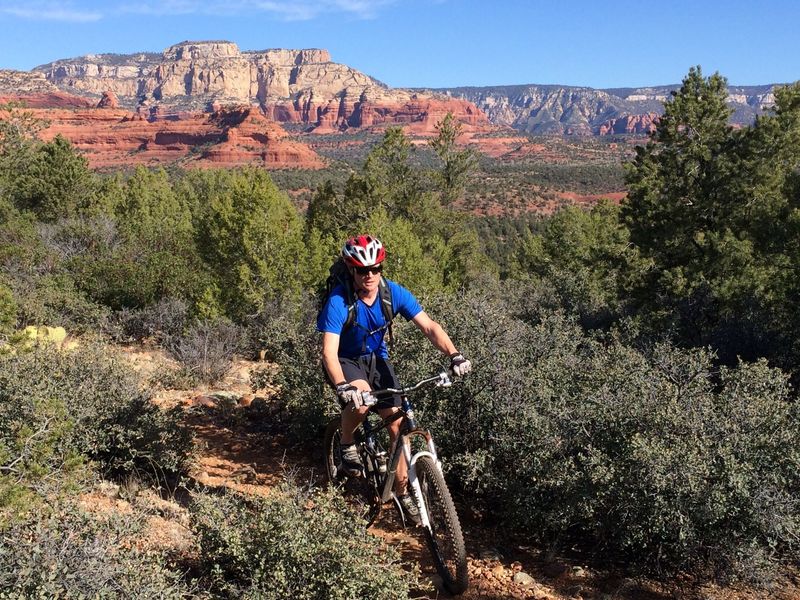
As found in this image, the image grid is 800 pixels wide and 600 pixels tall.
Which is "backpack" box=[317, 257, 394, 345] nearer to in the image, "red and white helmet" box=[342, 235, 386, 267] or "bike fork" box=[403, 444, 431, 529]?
"red and white helmet" box=[342, 235, 386, 267]

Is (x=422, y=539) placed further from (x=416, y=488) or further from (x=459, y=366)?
(x=459, y=366)

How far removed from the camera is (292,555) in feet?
9.79

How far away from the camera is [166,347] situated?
11.4 metres

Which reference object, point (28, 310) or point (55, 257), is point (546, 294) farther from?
point (55, 257)

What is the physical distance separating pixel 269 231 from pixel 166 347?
421cm

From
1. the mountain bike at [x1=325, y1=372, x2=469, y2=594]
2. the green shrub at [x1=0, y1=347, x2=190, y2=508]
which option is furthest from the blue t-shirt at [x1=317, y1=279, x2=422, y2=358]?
the green shrub at [x1=0, y1=347, x2=190, y2=508]

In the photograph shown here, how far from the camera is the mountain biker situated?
150 inches

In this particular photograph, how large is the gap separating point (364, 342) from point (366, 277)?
19.9 inches

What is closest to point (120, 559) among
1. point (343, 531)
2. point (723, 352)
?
point (343, 531)

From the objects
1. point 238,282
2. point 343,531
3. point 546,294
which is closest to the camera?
point 343,531

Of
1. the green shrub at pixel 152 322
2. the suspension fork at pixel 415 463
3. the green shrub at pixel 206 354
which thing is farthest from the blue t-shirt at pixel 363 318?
the green shrub at pixel 152 322

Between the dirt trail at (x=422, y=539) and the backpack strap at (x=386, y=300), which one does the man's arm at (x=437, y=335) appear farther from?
the dirt trail at (x=422, y=539)

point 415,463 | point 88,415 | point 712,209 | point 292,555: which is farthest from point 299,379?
point 712,209

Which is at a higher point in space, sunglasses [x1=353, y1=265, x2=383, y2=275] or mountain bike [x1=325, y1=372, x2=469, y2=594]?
sunglasses [x1=353, y1=265, x2=383, y2=275]
